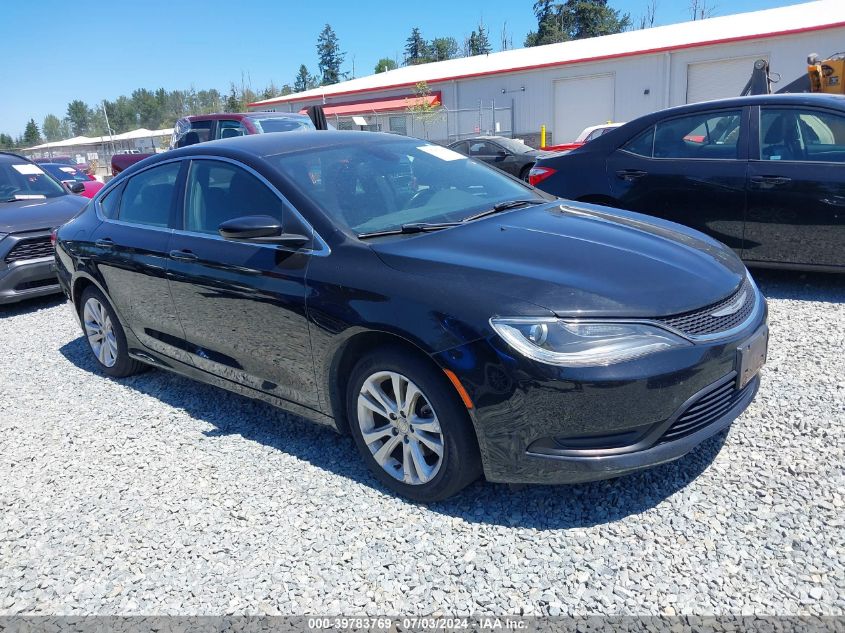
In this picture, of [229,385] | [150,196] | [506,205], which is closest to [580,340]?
[506,205]

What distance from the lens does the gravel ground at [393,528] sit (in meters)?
2.44

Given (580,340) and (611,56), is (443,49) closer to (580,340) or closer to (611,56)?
(611,56)

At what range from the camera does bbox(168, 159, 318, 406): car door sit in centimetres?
332

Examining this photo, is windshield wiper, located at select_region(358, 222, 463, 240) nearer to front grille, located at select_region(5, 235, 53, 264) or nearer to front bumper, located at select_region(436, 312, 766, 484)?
front bumper, located at select_region(436, 312, 766, 484)

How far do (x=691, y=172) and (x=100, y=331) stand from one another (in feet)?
16.6

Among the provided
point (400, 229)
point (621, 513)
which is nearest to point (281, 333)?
point (400, 229)

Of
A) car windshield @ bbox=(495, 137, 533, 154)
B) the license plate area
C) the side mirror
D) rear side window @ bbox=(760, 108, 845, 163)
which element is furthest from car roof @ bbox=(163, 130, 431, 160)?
car windshield @ bbox=(495, 137, 533, 154)

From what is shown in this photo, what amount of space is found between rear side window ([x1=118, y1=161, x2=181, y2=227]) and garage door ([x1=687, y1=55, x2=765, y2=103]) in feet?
80.2

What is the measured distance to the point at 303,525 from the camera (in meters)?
2.96

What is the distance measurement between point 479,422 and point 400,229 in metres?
1.13

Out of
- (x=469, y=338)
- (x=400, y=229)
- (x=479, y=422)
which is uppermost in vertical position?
(x=400, y=229)

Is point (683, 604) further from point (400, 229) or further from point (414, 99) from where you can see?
point (414, 99)

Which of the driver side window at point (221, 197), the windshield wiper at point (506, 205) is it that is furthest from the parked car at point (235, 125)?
the windshield wiper at point (506, 205)

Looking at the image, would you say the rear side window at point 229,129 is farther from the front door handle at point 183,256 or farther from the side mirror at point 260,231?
the side mirror at point 260,231
